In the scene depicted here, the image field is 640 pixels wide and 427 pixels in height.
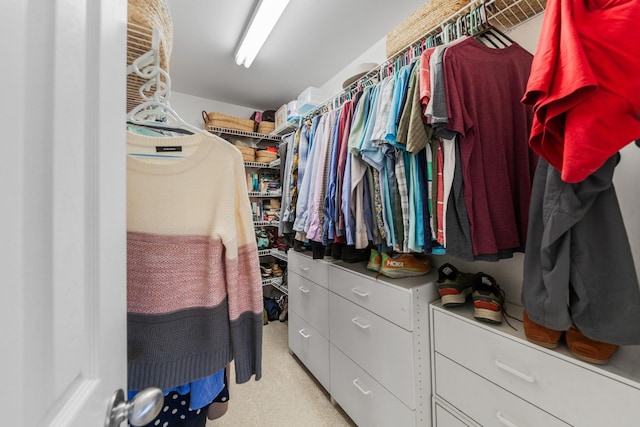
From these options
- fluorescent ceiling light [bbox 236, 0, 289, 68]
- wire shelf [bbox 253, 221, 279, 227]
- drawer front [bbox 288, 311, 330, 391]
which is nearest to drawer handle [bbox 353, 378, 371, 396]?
drawer front [bbox 288, 311, 330, 391]

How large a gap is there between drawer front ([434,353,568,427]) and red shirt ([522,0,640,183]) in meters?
0.70

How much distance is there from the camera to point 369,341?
120 cm

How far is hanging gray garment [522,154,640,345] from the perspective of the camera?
56cm

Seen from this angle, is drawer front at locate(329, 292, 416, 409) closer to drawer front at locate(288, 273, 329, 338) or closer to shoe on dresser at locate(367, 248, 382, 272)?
drawer front at locate(288, 273, 329, 338)

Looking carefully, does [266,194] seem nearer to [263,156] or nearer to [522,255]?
[263,156]

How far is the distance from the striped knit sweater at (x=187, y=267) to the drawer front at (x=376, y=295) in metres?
0.61

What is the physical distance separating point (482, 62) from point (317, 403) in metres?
1.93

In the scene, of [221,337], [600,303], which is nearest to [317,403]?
[221,337]

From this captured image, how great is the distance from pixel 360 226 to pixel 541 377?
0.75 meters

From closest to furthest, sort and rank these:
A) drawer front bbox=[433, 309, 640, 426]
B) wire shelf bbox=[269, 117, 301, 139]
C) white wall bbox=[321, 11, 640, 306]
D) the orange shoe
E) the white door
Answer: the white door < drawer front bbox=[433, 309, 640, 426] < white wall bbox=[321, 11, 640, 306] < the orange shoe < wire shelf bbox=[269, 117, 301, 139]

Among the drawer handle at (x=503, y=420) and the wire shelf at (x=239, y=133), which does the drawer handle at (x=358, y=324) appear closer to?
the drawer handle at (x=503, y=420)

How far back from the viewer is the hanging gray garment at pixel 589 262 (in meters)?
0.56

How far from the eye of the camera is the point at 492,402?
0.81m

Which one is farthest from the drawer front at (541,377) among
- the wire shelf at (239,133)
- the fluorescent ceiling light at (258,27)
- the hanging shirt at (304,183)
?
the wire shelf at (239,133)
